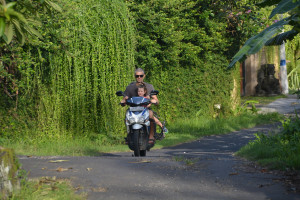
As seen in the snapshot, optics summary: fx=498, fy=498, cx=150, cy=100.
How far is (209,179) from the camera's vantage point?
661 cm

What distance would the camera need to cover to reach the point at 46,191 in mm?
5883

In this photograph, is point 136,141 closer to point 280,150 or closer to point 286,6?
point 280,150

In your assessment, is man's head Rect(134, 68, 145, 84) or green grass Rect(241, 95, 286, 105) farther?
green grass Rect(241, 95, 286, 105)

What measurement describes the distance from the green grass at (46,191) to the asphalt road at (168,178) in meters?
0.18

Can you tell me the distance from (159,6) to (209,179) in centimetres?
997

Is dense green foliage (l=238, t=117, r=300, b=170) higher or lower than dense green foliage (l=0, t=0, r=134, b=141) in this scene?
lower

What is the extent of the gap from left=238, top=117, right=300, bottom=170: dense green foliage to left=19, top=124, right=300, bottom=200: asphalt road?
34 cm

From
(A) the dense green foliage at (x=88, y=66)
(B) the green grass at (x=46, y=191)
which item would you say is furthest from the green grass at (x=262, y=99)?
(B) the green grass at (x=46, y=191)

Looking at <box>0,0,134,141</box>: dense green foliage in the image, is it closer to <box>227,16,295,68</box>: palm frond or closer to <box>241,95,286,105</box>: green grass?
<box>227,16,295,68</box>: palm frond

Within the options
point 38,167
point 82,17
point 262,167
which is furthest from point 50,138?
point 262,167

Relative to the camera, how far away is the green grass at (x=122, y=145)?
1153 centimetres

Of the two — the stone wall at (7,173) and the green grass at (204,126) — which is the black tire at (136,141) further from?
the stone wall at (7,173)

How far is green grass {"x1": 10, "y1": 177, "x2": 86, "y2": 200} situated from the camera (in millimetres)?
5637

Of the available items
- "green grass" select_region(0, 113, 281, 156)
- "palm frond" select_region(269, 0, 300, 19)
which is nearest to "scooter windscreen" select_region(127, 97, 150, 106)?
"green grass" select_region(0, 113, 281, 156)
